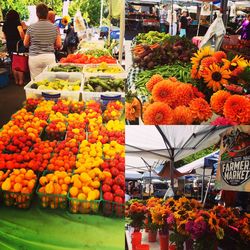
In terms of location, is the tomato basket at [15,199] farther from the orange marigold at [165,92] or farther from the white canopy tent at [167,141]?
the orange marigold at [165,92]

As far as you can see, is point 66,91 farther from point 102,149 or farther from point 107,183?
point 107,183

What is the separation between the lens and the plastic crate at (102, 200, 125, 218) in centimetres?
165

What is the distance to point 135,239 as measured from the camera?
158 centimetres

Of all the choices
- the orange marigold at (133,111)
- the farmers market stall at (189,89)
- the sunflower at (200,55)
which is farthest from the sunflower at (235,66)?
the orange marigold at (133,111)

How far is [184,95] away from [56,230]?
2.48 ft

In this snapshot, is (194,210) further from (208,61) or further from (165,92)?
(208,61)

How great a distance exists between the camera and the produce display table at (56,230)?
5.13 feet

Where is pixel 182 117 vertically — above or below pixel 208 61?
below

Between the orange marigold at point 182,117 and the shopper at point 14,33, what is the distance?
2.67 ft

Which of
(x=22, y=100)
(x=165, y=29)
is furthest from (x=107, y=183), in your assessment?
(x=165, y=29)

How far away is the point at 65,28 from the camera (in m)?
1.98

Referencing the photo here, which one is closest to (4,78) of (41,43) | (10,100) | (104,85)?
(10,100)

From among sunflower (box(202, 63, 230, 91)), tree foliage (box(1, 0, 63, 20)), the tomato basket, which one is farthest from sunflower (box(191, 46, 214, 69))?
the tomato basket

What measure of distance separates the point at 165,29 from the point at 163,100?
44 centimetres
